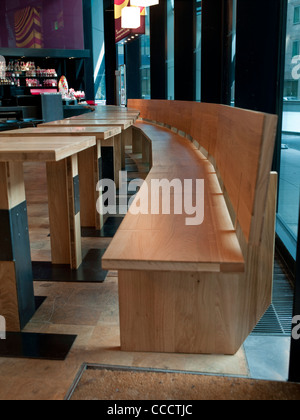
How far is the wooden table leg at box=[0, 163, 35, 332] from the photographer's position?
6.53 feet

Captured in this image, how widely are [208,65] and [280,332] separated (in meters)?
4.45

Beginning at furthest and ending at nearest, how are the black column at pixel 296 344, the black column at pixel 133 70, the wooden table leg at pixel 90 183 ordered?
the black column at pixel 133 70 → the wooden table leg at pixel 90 183 → the black column at pixel 296 344

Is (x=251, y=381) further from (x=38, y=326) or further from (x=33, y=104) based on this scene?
(x=33, y=104)

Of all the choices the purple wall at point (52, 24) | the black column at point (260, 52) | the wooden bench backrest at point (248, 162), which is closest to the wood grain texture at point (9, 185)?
Answer: the wooden bench backrest at point (248, 162)

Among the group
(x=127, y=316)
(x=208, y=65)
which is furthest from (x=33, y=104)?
(x=127, y=316)

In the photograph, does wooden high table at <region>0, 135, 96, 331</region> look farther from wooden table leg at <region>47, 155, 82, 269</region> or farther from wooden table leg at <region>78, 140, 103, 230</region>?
wooden table leg at <region>78, 140, 103, 230</region>

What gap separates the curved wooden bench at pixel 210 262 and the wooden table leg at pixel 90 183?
1315 mm

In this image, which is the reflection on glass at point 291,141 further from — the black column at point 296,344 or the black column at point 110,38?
the black column at point 110,38

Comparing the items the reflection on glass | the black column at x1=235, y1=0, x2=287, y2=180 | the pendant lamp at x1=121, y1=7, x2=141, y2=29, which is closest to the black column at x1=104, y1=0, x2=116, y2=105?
the pendant lamp at x1=121, y1=7, x2=141, y2=29

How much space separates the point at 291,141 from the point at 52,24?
43.9 feet

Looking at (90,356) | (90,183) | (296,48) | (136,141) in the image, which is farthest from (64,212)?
(136,141)

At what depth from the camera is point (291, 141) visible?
155 inches

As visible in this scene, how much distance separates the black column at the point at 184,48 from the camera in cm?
712

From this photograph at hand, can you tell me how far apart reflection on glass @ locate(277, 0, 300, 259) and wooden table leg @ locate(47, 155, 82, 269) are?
1388mm
